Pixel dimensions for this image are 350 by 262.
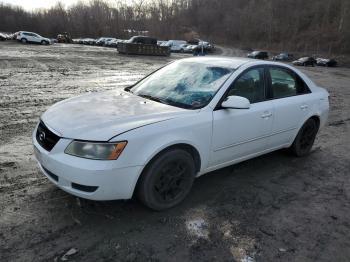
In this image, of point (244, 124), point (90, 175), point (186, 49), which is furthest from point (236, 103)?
point (186, 49)

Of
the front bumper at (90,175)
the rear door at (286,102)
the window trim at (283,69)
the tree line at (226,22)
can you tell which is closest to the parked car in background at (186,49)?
the tree line at (226,22)

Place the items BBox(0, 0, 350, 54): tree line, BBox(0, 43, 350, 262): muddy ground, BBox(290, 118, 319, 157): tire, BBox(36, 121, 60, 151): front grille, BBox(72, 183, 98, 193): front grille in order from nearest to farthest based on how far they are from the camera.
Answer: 1. BBox(0, 43, 350, 262): muddy ground
2. BBox(72, 183, 98, 193): front grille
3. BBox(36, 121, 60, 151): front grille
4. BBox(290, 118, 319, 157): tire
5. BBox(0, 0, 350, 54): tree line

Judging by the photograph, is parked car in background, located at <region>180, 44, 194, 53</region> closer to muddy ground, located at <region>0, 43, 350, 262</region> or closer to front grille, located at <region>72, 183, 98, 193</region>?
muddy ground, located at <region>0, 43, 350, 262</region>

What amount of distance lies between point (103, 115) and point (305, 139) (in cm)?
352

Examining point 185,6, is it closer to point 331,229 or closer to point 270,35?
point 270,35

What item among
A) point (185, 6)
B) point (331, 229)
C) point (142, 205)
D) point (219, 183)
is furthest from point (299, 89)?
point (185, 6)

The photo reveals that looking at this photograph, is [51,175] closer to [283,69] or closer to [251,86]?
[251,86]

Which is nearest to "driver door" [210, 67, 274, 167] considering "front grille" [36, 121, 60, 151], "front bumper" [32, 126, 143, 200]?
"front bumper" [32, 126, 143, 200]

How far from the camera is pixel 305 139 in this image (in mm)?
5375

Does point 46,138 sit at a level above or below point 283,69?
below

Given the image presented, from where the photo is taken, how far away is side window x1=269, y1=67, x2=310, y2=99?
457 centimetres


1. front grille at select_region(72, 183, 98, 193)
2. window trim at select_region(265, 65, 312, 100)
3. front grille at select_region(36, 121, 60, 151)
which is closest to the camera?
front grille at select_region(72, 183, 98, 193)

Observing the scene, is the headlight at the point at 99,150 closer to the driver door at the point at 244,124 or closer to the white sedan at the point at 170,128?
Answer: the white sedan at the point at 170,128

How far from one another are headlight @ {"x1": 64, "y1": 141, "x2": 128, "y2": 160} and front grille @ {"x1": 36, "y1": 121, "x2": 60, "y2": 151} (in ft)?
0.99
